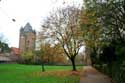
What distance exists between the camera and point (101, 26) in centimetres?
A: 2206

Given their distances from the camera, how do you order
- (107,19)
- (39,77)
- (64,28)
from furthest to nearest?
(64,28) → (39,77) → (107,19)

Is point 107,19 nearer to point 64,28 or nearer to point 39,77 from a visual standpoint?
point 39,77

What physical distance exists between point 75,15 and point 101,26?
20.9 metres

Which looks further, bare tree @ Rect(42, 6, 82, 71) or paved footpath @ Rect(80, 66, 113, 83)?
bare tree @ Rect(42, 6, 82, 71)

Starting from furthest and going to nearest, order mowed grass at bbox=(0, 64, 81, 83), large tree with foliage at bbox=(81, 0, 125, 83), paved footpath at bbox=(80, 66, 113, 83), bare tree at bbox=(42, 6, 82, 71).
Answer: bare tree at bbox=(42, 6, 82, 71)
mowed grass at bbox=(0, 64, 81, 83)
paved footpath at bbox=(80, 66, 113, 83)
large tree with foliage at bbox=(81, 0, 125, 83)

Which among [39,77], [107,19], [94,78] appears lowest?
[94,78]

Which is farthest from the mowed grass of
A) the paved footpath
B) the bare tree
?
the bare tree

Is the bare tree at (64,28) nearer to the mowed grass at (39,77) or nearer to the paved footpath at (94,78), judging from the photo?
the mowed grass at (39,77)

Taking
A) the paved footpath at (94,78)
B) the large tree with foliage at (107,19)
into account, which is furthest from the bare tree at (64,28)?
the large tree with foliage at (107,19)

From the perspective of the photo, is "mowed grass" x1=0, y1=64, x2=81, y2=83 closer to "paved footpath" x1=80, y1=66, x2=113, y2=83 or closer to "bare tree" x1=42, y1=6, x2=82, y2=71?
"paved footpath" x1=80, y1=66, x2=113, y2=83

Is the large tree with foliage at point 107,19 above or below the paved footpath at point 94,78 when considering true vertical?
above

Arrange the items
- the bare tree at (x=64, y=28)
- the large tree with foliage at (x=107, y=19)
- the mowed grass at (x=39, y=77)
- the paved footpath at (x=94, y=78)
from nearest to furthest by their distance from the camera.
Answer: the large tree with foliage at (x=107, y=19) → the paved footpath at (x=94, y=78) → the mowed grass at (x=39, y=77) → the bare tree at (x=64, y=28)

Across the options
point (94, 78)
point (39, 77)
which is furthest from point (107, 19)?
point (39, 77)

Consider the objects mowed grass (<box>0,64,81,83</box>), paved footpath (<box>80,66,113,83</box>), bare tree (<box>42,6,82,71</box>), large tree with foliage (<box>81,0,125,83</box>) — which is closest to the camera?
large tree with foliage (<box>81,0,125,83</box>)
